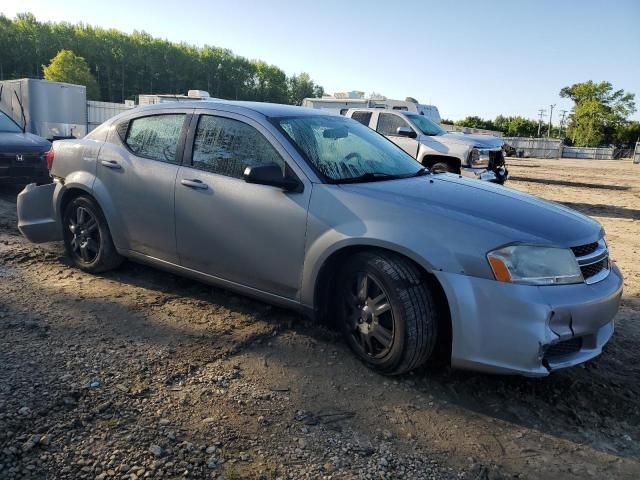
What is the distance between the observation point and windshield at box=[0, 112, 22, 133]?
9.35 meters

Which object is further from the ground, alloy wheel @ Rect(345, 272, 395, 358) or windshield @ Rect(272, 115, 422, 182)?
windshield @ Rect(272, 115, 422, 182)

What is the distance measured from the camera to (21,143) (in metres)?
8.77

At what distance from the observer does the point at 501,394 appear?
3061mm

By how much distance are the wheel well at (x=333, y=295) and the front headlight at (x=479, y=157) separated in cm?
749

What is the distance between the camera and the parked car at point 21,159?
852cm

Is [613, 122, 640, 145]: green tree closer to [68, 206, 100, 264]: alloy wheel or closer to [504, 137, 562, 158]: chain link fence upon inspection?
[504, 137, 562, 158]: chain link fence

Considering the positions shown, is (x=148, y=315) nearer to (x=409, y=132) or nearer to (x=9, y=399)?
(x=9, y=399)

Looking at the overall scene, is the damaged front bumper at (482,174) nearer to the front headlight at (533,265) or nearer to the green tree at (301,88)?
the front headlight at (533,265)

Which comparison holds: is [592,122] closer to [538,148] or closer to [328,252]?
[538,148]

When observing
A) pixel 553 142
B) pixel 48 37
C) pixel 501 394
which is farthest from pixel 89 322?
pixel 48 37

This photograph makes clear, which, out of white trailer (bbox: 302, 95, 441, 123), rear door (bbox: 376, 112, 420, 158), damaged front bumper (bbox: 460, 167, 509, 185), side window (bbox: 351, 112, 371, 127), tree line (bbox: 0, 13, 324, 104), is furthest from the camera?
tree line (bbox: 0, 13, 324, 104)

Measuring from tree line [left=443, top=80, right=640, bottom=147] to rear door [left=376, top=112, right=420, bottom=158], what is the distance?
68.7 meters

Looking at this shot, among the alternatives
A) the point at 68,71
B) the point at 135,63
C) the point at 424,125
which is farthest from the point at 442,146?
the point at 135,63

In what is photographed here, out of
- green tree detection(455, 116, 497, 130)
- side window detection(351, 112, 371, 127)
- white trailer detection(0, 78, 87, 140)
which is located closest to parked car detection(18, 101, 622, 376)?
side window detection(351, 112, 371, 127)
